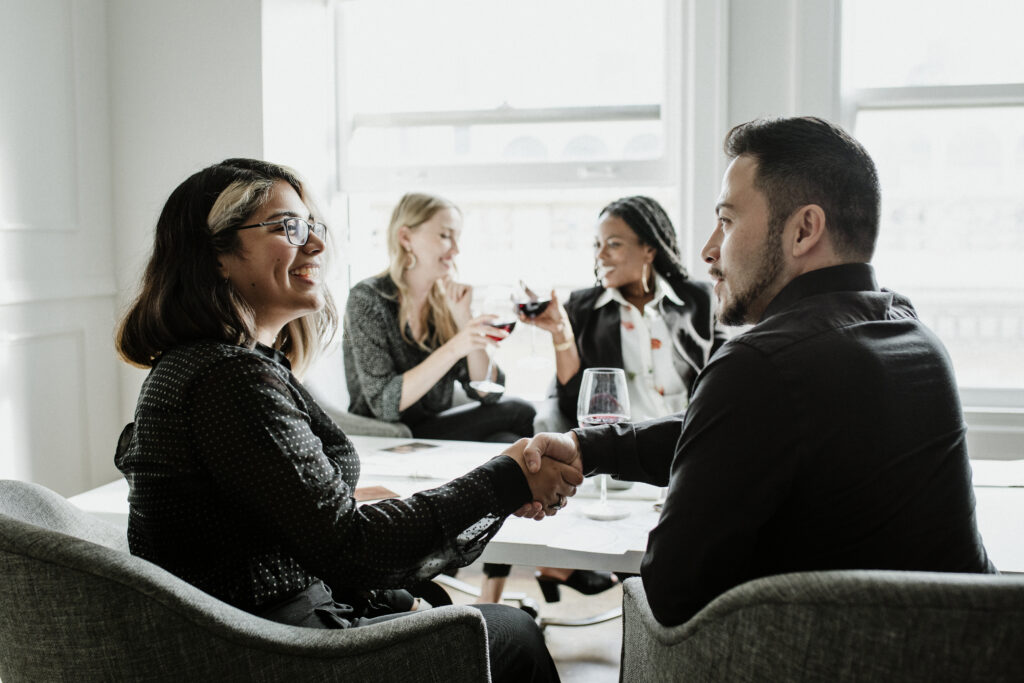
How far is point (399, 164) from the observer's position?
145 inches

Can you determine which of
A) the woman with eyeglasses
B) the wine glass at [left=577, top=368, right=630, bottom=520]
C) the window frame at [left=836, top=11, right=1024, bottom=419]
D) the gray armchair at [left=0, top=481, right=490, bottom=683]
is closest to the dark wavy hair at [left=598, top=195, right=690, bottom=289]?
the window frame at [left=836, top=11, right=1024, bottom=419]

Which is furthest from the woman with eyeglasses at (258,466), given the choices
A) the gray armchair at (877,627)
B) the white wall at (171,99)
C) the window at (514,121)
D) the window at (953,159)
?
the window at (953,159)

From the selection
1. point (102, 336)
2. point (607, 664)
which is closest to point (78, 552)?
point (607, 664)

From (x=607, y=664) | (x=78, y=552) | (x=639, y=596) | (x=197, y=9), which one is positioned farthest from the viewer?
(x=197, y=9)

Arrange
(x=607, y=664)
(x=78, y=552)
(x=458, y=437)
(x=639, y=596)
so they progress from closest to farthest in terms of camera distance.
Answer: (x=78, y=552), (x=639, y=596), (x=607, y=664), (x=458, y=437)

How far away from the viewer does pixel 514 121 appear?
3561 millimetres

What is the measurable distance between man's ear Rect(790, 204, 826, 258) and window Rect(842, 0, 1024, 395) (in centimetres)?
214

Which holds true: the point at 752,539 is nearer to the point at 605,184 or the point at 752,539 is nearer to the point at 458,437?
the point at 458,437

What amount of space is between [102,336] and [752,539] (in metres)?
2.86

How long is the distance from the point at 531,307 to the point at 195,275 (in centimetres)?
132

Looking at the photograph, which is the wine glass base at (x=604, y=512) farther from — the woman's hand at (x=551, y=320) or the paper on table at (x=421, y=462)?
the woman's hand at (x=551, y=320)

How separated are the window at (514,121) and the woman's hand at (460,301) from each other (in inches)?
Answer: 17.2

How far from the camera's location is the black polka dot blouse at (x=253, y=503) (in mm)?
1180

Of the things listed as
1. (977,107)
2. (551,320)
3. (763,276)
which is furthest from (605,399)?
(977,107)
